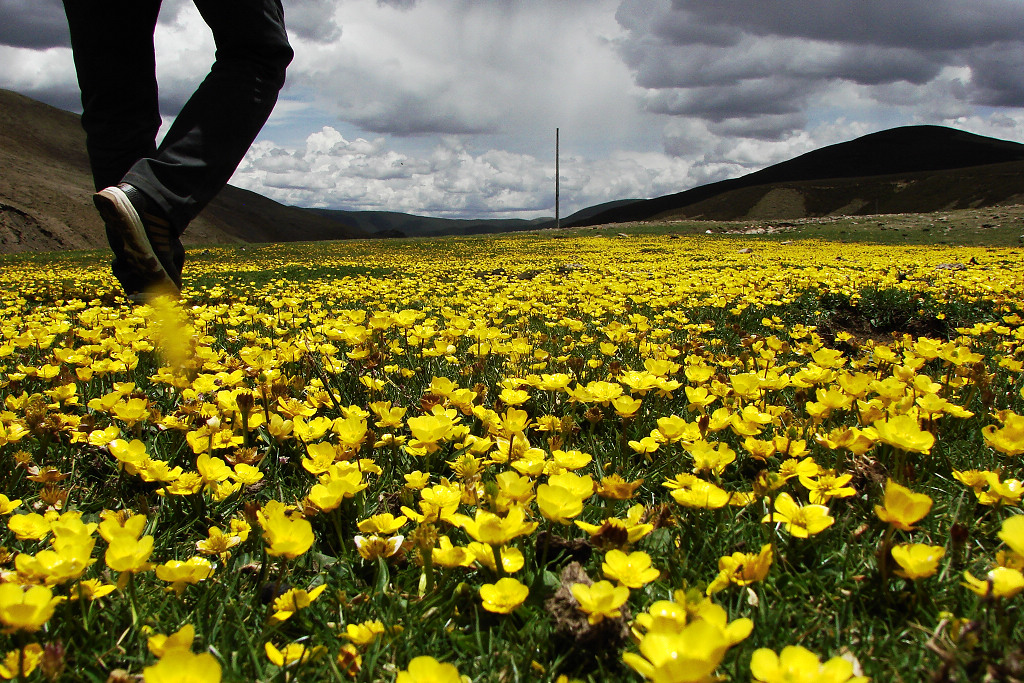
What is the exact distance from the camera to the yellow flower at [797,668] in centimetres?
83

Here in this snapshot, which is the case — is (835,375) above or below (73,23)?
below

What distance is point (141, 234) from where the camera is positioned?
2.20m

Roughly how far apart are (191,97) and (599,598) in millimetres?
2531

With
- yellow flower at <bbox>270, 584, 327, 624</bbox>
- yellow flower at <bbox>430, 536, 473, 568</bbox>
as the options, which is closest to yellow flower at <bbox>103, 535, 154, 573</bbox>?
yellow flower at <bbox>270, 584, 327, 624</bbox>

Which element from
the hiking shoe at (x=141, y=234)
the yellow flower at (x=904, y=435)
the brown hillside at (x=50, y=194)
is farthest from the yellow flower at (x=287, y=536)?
the brown hillside at (x=50, y=194)

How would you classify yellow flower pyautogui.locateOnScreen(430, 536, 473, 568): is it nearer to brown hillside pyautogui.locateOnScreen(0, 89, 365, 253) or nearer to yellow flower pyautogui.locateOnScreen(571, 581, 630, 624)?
yellow flower pyautogui.locateOnScreen(571, 581, 630, 624)

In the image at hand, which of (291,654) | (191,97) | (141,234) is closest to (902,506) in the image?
(291,654)

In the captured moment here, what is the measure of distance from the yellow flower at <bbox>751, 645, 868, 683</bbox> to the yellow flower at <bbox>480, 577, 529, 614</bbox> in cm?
40

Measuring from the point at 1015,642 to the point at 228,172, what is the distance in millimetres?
2919

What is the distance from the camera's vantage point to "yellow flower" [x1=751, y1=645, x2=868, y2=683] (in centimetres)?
83

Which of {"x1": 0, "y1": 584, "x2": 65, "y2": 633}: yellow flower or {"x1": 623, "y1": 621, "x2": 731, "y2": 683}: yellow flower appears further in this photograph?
{"x1": 0, "y1": 584, "x2": 65, "y2": 633}: yellow flower

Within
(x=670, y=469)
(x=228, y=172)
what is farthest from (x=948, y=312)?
(x=228, y=172)

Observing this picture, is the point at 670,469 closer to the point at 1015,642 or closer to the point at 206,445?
the point at 1015,642

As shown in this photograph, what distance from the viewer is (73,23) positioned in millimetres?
2424
